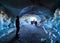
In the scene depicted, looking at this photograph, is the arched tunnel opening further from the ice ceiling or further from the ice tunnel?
the ice ceiling

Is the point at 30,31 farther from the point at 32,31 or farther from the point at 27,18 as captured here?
the point at 27,18

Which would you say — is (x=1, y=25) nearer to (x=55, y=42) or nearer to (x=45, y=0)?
(x=45, y=0)

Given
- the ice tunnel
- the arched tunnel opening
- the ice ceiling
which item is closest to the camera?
the arched tunnel opening

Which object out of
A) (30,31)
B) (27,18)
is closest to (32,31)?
(30,31)

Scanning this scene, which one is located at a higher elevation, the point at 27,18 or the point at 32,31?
the point at 27,18

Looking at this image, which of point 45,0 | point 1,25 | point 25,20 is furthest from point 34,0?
point 25,20

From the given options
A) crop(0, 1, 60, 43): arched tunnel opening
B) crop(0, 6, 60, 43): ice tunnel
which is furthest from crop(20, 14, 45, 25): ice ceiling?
crop(0, 1, 60, 43): arched tunnel opening

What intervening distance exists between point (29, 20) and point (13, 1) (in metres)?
25.5

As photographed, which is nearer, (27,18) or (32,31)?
(32,31)

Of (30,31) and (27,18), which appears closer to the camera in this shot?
(30,31)

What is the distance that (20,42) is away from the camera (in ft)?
28.9

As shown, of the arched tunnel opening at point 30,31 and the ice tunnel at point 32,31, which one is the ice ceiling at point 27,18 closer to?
the ice tunnel at point 32,31

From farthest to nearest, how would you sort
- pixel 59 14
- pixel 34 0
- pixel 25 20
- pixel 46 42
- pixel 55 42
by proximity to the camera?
pixel 25 20 < pixel 34 0 < pixel 59 14 < pixel 46 42 < pixel 55 42

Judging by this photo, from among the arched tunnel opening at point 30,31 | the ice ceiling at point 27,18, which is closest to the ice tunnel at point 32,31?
the arched tunnel opening at point 30,31
